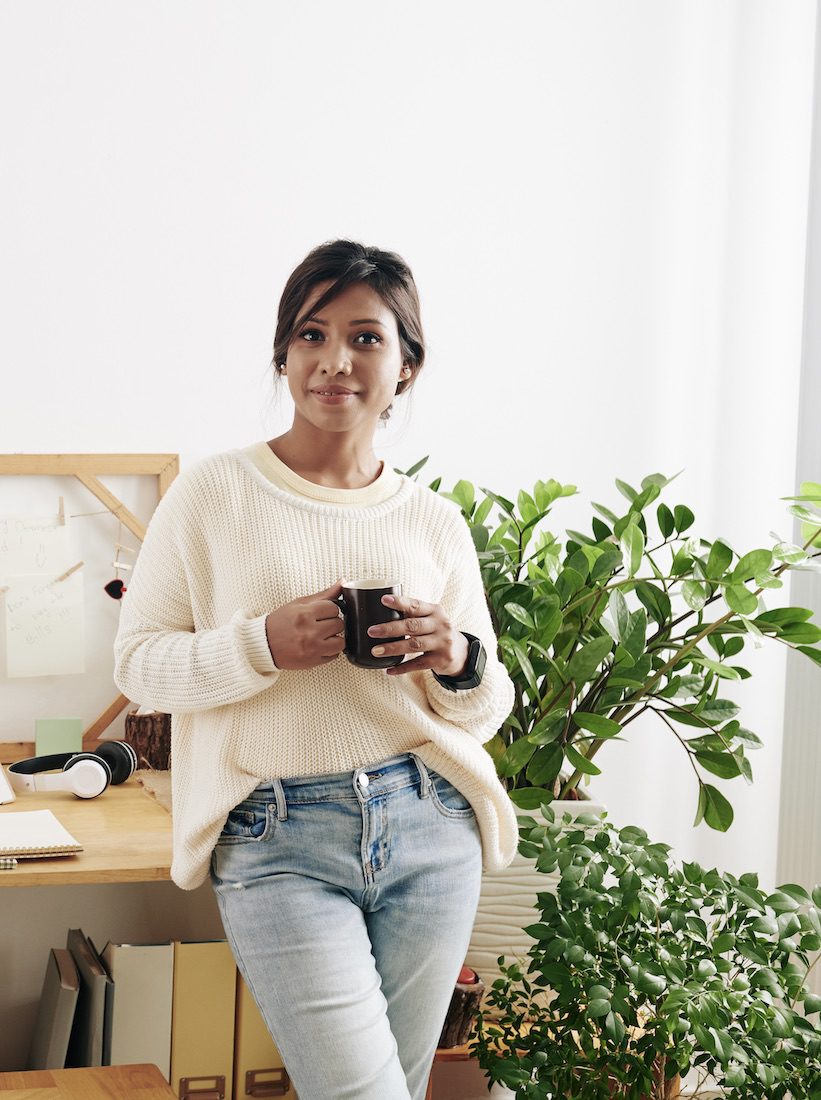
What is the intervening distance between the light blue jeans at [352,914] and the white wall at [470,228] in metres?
1.13

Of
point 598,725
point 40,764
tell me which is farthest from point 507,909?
point 40,764

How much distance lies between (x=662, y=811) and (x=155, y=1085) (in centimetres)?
164

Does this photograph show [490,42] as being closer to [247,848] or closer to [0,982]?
[247,848]

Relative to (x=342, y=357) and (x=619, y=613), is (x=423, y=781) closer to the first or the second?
(x=342, y=357)

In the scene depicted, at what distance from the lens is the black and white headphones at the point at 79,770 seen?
6.55 feet

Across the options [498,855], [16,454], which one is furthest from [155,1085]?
[16,454]

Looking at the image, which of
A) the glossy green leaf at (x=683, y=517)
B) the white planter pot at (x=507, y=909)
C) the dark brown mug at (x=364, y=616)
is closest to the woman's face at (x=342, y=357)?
the dark brown mug at (x=364, y=616)

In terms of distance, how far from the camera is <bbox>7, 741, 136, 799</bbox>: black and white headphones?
200 centimetres

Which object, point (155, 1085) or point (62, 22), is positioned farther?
point (62, 22)

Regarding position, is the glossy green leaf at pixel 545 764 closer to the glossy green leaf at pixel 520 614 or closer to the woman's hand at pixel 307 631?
the glossy green leaf at pixel 520 614

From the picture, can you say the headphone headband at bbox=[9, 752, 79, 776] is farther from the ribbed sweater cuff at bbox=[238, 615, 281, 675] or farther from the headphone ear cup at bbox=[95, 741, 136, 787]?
the ribbed sweater cuff at bbox=[238, 615, 281, 675]

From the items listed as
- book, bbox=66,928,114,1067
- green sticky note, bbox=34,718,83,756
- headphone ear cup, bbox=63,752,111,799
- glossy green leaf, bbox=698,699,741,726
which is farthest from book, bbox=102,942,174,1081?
glossy green leaf, bbox=698,699,741,726

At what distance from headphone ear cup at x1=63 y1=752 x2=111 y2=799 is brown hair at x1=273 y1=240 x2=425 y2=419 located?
3.01 feet

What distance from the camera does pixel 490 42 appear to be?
7.64 ft
